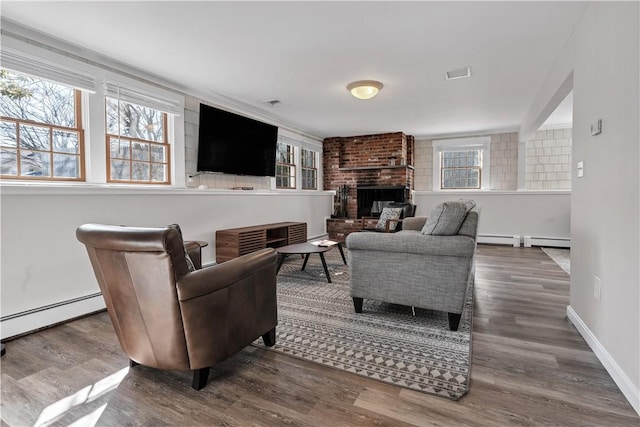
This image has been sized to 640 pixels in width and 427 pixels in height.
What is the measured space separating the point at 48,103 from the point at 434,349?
370 cm

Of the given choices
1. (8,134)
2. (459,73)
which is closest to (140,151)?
(8,134)

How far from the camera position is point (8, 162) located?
2.62 meters

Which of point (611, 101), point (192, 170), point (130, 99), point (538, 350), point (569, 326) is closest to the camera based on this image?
point (611, 101)

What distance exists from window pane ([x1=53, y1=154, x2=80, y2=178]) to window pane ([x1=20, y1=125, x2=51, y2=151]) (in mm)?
121

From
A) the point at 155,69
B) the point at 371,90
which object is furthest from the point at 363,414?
the point at 155,69

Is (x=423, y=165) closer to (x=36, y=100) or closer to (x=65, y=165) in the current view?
(x=65, y=165)

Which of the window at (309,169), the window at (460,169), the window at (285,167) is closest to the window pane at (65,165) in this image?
the window at (285,167)

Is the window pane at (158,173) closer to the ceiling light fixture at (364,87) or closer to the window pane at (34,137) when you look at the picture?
the window pane at (34,137)

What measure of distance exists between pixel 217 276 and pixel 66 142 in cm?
239

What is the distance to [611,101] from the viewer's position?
6.16 ft

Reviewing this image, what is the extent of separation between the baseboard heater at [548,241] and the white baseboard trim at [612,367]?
4.53 m

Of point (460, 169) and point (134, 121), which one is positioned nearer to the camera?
point (134, 121)

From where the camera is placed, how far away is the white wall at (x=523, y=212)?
6285 mm

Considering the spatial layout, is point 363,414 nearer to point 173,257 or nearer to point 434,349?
point 434,349
